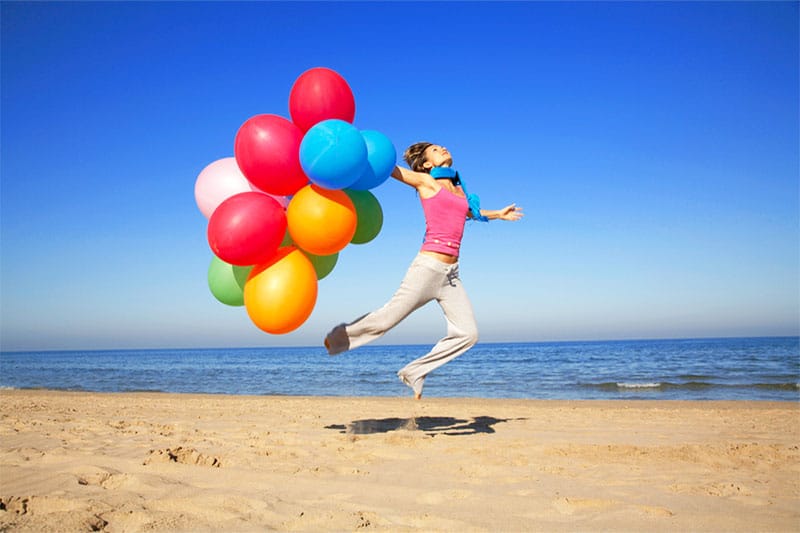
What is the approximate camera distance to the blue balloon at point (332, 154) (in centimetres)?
403

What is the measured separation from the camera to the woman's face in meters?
5.10

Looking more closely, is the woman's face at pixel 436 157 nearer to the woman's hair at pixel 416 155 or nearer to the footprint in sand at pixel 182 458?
the woman's hair at pixel 416 155

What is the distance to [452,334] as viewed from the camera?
499 centimetres

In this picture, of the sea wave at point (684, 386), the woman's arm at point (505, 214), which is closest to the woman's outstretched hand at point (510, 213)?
the woman's arm at point (505, 214)

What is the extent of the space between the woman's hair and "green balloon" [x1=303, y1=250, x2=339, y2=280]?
110 centimetres

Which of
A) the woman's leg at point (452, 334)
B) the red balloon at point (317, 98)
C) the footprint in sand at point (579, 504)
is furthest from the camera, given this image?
the woman's leg at point (452, 334)

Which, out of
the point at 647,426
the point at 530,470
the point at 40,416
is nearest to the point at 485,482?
the point at 530,470

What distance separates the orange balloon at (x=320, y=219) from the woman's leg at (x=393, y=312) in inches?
26.3

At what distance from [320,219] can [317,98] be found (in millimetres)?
999

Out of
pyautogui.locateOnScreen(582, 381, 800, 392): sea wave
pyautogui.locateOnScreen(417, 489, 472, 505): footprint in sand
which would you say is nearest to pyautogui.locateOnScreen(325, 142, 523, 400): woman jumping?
pyautogui.locateOnScreen(417, 489, 472, 505): footprint in sand

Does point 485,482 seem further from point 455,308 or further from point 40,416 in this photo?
point 40,416

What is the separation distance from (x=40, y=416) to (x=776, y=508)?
775 centimetres

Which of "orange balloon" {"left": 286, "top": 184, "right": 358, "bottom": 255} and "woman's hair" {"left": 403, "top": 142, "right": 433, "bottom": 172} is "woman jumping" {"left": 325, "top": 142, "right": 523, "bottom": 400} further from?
"orange balloon" {"left": 286, "top": 184, "right": 358, "bottom": 255}

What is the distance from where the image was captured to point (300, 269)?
14.6 feet
